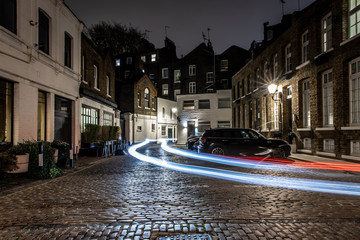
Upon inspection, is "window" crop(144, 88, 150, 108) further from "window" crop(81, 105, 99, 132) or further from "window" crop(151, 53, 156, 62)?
"window" crop(81, 105, 99, 132)

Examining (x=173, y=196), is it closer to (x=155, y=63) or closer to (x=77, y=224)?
(x=77, y=224)

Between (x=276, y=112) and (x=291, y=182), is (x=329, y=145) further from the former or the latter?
(x=291, y=182)

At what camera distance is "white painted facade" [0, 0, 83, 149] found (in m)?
10.1

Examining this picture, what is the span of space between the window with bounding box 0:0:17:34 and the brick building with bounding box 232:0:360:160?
44.2 ft

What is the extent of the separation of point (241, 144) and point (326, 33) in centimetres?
742

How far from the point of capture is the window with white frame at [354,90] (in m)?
12.2

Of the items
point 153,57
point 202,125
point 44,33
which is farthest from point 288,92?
point 153,57

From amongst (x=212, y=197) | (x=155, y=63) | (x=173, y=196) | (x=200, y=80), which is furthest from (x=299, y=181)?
(x=155, y=63)

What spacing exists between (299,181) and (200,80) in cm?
3744

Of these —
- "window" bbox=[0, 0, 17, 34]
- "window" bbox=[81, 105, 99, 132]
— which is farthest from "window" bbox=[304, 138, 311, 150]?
"window" bbox=[0, 0, 17, 34]

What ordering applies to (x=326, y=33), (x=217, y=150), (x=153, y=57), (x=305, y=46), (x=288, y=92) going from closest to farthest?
(x=217, y=150) < (x=326, y=33) < (x=305, y=46) < (x=288, y=92) < (x=153, y=57)

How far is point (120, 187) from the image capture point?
7.26 m

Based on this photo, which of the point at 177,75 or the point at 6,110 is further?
the point at 177,75

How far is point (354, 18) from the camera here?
12.5 metres
